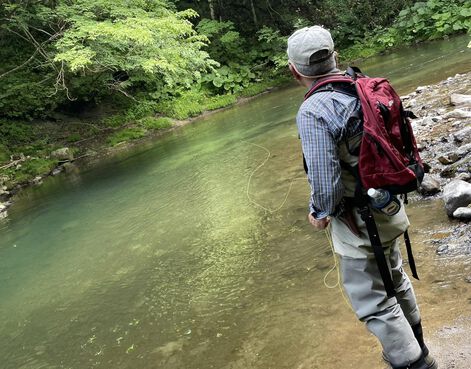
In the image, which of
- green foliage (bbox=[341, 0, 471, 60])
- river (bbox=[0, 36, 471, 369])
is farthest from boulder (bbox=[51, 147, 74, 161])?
green foliage (bbox=[341, 0, 471, 60])

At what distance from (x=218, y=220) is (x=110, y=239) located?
5.93ft

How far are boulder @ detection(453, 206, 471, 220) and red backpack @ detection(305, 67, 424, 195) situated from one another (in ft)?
7.51

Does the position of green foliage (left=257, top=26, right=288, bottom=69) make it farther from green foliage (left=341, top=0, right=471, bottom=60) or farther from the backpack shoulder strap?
the backpack shoulder strap

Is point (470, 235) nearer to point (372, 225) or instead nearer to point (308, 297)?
point (308, 297)

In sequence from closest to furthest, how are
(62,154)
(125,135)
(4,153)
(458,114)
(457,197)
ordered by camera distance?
(457,197) < (458,114) < (4,153) < (62,154) < (125,135)

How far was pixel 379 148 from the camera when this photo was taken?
1.99 metres

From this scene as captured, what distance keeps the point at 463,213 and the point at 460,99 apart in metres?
4.91

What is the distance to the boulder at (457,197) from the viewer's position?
4234mm

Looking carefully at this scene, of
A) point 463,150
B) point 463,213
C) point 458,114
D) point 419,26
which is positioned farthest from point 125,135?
point 419,26

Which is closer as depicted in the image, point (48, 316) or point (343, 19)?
point (48, 316)

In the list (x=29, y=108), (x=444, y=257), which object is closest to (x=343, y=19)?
(x=29, y=108)

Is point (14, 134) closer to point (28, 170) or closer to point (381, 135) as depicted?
point (28, 170)

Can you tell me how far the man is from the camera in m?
2.03

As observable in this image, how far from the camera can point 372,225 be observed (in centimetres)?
212
